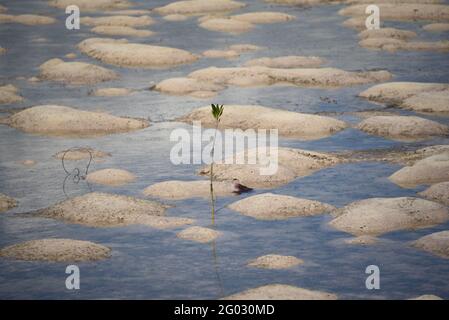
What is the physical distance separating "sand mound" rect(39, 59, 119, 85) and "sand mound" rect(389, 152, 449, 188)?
14.8 metres

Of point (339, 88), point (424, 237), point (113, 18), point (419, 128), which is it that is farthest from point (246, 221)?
point (113, 18)

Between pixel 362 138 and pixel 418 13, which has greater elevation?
pixel 418 13

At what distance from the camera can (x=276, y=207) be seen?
68.2 feet

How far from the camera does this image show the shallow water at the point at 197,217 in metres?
17.0

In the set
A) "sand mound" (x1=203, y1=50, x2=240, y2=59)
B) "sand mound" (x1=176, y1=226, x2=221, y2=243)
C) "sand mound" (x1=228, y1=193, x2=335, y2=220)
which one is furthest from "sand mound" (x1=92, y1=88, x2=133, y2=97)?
"sand mound" (x1=176, y1=226, x2=221, y2=243)

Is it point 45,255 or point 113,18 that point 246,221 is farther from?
point 113,18

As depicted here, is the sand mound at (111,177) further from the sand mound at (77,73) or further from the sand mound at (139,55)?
the sand mound at (139,55)

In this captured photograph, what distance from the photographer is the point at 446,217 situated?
20.1 meters

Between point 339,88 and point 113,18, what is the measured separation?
15.6 meters

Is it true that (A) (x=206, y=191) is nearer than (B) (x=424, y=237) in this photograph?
No

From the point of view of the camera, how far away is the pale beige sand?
2311cm

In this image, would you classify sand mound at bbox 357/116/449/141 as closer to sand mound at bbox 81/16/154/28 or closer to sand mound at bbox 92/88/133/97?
sand mound at bbox 92/88/133/97
